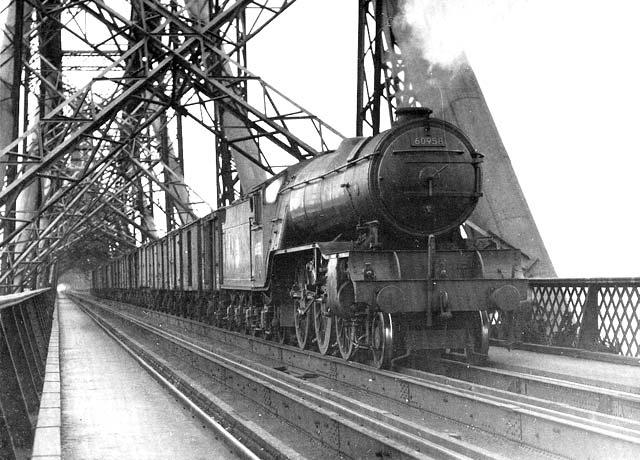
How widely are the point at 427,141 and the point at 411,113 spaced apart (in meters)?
0.43

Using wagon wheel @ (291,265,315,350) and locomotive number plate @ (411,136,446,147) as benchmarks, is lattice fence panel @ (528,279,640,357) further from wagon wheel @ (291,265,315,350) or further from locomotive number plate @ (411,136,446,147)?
wagon wheel @ (291,265,315,350)

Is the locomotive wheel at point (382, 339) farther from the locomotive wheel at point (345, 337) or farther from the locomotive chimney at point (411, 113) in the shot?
the locomotive chimney at point (411, 113)

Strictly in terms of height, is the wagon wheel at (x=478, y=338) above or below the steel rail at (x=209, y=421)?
above

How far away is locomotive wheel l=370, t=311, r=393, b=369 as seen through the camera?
360 inches

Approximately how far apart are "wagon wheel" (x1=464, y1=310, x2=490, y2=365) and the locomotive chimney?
2456 millimetres

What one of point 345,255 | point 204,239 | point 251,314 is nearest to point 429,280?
point 345,255

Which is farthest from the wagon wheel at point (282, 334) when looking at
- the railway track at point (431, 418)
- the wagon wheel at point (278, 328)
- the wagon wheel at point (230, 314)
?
the wagon wheel at point (230, 314)

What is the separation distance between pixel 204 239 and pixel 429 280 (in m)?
10.6

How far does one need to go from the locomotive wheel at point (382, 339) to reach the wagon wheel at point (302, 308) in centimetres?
153

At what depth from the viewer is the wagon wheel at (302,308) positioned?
11336 millimetres

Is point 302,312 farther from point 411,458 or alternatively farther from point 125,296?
point 125,296

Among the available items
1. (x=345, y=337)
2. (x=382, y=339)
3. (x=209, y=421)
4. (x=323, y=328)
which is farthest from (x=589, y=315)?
(x=209, y=421)

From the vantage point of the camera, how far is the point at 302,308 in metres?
11.5

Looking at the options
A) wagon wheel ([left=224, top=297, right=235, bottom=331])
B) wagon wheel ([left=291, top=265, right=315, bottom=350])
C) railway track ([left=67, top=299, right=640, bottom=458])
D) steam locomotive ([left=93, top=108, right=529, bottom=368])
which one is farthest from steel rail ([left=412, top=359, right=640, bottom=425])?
wagon wheel ([left=224, top=297, right=235, bottom=331])
